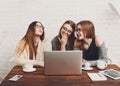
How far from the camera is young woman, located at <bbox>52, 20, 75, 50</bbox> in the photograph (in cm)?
267

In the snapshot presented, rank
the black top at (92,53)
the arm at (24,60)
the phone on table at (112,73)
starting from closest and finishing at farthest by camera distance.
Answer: the phone on table at (112,73), the arm at (24,60), the black top at (92,53)

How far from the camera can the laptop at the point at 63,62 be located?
190 cm

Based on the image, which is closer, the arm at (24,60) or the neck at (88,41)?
the arm at (24,60)

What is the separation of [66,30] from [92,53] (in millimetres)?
432

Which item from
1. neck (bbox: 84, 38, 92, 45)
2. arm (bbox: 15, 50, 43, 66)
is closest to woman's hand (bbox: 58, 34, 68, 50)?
neck (bbox: 84, 38, 92, 45)

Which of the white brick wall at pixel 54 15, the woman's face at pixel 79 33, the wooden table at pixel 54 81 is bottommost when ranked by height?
the wooden table at pixel 54 81

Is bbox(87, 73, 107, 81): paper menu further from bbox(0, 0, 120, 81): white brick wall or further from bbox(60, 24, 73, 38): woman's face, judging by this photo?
bbox(0, 0, 120, 81): white brick wall

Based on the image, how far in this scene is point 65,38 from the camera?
268 cm

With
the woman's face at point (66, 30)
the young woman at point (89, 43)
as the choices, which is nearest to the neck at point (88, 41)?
the young woman at point (89, 43)

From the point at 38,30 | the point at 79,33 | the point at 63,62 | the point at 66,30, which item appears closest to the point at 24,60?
the point at 38,30

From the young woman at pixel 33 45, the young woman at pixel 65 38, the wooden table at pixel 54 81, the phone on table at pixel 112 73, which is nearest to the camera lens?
the wooden table at pixel 54 81

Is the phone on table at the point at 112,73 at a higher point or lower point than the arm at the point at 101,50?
A: lower

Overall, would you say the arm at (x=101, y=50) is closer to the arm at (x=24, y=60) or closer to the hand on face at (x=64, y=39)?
the hand on face at (x=64, y=39)

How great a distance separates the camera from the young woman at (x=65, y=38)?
8.77ft
